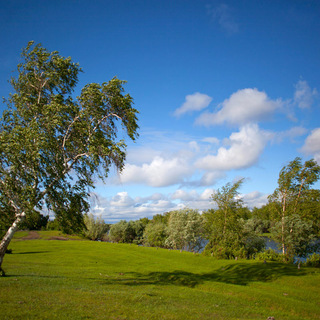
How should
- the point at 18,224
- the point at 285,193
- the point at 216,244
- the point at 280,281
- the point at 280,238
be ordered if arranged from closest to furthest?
the point at 18,224 < the point at 280,281 < the point at 280,238 < the point at 285,193 < the point at 216,244

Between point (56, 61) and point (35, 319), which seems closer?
point (35, 319)

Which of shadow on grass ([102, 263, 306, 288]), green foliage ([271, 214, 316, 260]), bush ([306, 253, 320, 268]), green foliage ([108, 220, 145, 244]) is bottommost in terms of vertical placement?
green foliage ([108, 220, 145, 244])

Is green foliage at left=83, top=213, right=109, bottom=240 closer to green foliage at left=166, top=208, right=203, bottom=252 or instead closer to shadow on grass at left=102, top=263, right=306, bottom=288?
green foliage at left=166, top=208, right=203, bottom=252

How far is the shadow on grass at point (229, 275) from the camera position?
24672mm

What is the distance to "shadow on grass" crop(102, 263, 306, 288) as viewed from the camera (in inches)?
971

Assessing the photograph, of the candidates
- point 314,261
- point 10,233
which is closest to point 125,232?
point 314,261

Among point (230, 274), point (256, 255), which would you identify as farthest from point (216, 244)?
point (230, 274)

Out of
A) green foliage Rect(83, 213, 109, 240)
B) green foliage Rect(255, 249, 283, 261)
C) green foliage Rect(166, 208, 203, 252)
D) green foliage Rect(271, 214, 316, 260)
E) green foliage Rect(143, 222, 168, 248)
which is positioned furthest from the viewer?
green foliage Rect(83, 213, 109, 240)

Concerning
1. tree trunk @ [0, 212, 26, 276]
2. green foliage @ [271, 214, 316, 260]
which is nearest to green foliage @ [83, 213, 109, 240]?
green foliage @ [271, 214, 316, 260]

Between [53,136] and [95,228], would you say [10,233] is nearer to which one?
[53,136]

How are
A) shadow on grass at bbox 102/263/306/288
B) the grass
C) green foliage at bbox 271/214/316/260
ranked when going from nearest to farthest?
the grass
shadow on grass at bbox 102/263/306/288
green foliage at bbox 271/214/316/260

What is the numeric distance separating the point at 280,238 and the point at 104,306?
3486cm

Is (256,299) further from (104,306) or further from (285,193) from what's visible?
(285,193)

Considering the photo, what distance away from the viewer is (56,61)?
18.5 m
